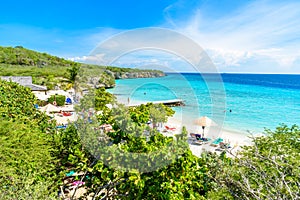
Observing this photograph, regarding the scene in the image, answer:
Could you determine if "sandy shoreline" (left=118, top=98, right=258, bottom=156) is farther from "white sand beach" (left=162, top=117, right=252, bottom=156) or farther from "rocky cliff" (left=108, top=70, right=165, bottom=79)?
"rocky cliff" (left=108, top=70, right=165, bottom=79)

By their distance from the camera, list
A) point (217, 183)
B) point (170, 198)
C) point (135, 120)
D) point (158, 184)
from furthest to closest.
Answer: point (135, 120), point (217, 183), point (158, 184), point (170, 198)

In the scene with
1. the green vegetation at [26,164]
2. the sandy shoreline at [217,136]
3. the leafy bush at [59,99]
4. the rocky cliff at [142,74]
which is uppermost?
the rocky cliff at [142,74]

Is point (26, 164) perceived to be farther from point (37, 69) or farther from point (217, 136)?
point (37, 69)

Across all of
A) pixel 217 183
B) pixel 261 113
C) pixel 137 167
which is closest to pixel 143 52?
pixel 137 167

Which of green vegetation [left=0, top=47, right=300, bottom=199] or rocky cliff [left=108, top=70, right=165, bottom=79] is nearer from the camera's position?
green vegetation [left=0, top=47, right=300, bottom=199]

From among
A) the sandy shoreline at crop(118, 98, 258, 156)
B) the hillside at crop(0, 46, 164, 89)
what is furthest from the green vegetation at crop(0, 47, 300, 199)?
the hillside at crop(0, 46, 164, 89)

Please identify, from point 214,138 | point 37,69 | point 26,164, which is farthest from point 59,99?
point 37,69

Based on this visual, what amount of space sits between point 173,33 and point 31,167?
4.20 meters

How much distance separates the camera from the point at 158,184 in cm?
300

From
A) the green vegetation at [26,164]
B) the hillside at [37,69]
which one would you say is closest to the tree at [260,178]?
the green vegetation at [26,164]

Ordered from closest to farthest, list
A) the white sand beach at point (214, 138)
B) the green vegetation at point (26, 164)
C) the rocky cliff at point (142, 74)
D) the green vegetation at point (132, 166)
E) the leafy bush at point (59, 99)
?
the green vegetation at point (132, 166) → the green vegetation at point (26, 164) → the rocky cliff at point (142, 74) → the white sand beach at point (214, 138) → the leafy bush at point (59, 99)

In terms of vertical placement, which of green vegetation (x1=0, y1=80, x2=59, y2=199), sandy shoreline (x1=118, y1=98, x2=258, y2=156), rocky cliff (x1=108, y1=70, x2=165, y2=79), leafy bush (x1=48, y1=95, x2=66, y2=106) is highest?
rocky cliff (x1=108, y1=70, x2=165, y2=79)

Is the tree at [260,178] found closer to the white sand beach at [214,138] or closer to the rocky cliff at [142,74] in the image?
the rocky cliff at [142,74]

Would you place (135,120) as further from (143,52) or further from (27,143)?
(27,143)
